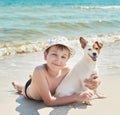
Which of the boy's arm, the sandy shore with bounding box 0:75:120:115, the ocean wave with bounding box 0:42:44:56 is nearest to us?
the sandy shore with bounding box 0:75:120:115

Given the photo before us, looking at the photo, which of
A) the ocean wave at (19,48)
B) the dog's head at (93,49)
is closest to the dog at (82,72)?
the dog's head at (93,49)

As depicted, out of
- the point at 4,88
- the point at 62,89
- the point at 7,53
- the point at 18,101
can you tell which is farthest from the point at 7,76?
the point at 7,53

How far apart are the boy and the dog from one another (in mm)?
73

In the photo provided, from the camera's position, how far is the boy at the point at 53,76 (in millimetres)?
3990

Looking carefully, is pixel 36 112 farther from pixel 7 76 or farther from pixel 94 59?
pixel 7 76

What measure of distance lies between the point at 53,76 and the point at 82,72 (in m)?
0.39

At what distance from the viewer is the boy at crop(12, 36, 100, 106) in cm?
399

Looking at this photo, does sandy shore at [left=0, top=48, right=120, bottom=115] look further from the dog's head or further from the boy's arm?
the dog's head

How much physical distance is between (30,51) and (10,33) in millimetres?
2707

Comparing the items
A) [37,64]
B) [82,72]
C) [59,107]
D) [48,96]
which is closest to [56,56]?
[82,72]

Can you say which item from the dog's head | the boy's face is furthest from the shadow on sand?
the dog's head

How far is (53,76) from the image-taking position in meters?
4.29

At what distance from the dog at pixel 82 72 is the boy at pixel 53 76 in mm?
73

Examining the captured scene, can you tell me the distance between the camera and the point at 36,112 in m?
4.02
